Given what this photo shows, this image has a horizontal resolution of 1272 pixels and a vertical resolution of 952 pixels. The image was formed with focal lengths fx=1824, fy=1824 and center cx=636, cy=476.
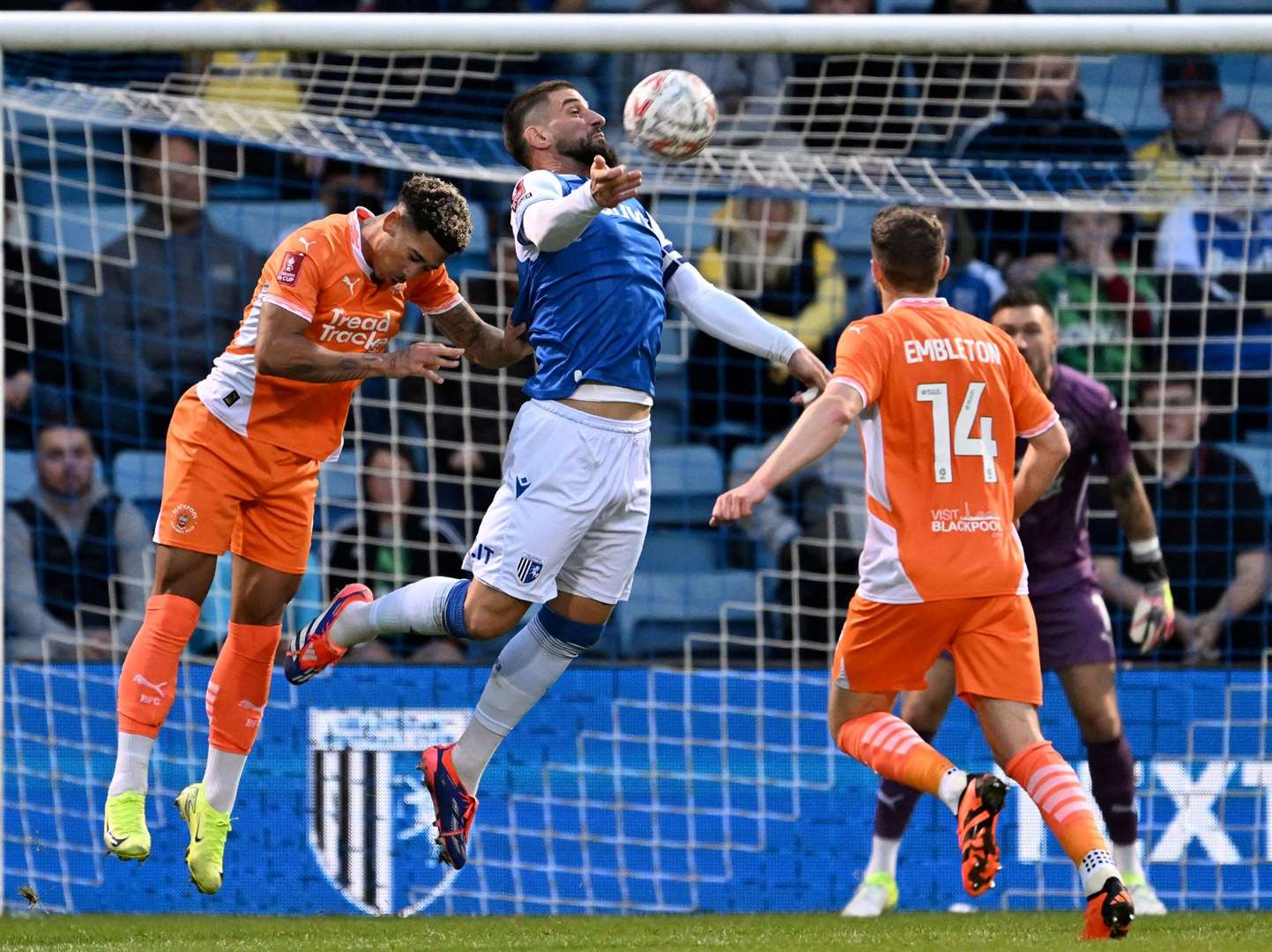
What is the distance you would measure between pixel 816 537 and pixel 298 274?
3.62 m

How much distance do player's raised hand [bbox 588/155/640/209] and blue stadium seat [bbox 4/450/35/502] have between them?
459 centimetres

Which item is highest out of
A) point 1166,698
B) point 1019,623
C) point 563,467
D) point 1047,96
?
point 1047,96

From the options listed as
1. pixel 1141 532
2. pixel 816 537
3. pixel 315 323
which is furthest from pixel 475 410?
pixel 1141 532

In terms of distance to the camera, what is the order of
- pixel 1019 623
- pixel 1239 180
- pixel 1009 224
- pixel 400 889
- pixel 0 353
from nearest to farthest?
pixel 1019 623 < pixel 0 353 < pixel 400 889 < pixel 1239 180 < pixel 1009 224

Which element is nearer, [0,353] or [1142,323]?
[0,353]

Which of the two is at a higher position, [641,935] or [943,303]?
[943,303]

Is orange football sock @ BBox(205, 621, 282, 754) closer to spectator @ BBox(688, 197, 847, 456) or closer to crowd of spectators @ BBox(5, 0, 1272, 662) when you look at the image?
crowd of spectators @ BBox(5, 0, 1272, 662)

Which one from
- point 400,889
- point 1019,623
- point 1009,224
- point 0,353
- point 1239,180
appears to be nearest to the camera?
point 1019,623

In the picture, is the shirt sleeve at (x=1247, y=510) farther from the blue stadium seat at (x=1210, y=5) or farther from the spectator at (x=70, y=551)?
the spectator at (x=70, y=551)

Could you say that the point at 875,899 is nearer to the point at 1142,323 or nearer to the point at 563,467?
the point at 563,467

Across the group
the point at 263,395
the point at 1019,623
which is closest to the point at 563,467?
the point at 263,395

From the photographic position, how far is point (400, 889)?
710 cm

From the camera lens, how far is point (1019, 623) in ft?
16.6

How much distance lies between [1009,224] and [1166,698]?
2.83 m
